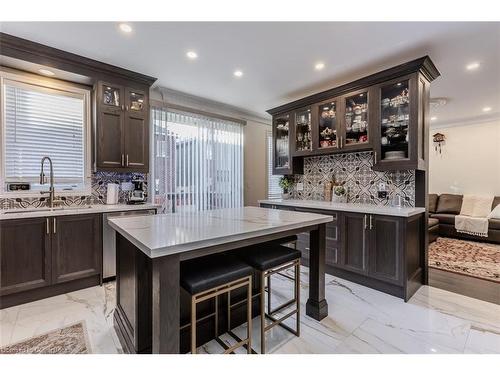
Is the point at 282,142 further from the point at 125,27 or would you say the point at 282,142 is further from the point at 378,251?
the point at 125,27

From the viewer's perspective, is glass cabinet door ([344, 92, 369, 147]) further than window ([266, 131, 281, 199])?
No

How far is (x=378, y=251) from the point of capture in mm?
2646

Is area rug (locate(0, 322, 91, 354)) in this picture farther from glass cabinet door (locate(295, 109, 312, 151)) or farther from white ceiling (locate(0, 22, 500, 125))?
glass cabinet door (locate(295, 109, 312, 151))

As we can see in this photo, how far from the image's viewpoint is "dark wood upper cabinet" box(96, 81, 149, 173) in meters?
2.92

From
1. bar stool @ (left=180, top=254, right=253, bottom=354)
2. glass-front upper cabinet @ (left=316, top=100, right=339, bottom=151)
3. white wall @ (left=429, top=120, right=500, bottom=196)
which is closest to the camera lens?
bar stool @ (left=180, top=254, right=253, bottom=354)

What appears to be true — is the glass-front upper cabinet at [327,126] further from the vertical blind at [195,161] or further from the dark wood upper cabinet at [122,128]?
the dark wood upper cabinet at [122,128]

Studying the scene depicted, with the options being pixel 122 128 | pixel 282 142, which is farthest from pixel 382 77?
pixel 122 128

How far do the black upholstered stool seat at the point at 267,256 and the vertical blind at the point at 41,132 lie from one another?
260 cm

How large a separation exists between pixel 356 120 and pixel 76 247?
3.78 m

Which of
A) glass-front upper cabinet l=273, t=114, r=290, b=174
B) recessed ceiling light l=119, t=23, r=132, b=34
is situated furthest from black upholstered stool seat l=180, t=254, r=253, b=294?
glass-front upper cabinet l=273, t=114, r=290, b=174

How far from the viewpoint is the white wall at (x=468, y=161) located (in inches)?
200

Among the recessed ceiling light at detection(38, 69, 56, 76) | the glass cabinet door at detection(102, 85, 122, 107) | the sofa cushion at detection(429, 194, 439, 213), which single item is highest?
the recessed ceiling light at detection(38, 69, 56, 76)

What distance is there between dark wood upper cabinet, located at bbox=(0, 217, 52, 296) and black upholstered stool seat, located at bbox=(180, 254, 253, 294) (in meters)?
1.89
